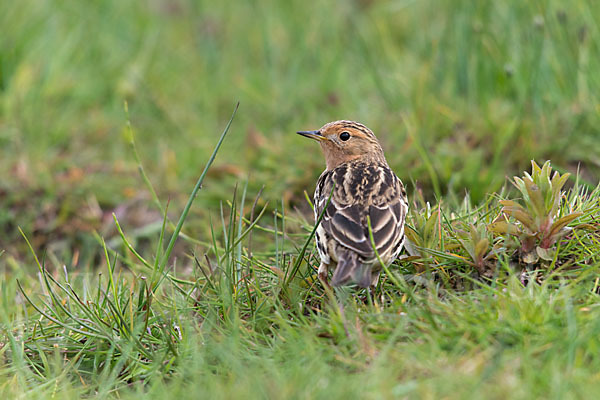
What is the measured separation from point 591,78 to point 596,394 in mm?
4404

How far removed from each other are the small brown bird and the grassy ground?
18cm

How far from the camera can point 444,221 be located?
15.0ft

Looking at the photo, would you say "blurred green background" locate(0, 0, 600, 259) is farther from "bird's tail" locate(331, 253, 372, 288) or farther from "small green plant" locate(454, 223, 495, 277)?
"bird's tail" locate(331, 253, 372, 288)

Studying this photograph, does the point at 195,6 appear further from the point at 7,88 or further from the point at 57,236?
the point at 57,236

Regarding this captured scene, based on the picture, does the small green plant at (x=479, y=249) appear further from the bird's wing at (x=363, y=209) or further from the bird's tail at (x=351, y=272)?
the bird's tail at (x=351, y=272)

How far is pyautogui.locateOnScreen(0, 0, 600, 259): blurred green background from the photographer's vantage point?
22.1 ft

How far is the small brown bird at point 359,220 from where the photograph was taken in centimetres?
399

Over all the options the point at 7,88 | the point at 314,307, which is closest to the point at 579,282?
the point at 314,307

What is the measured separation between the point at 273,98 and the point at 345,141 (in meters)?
3.25

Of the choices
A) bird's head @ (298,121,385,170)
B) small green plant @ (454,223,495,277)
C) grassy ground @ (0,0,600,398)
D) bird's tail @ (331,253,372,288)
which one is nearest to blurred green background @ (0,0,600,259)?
grassy ground @ (0,0,600,398)

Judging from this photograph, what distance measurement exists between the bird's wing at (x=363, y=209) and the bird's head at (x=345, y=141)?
654 millimetres

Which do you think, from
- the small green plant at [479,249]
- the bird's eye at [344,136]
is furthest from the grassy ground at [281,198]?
the bird's eye at [344,136]

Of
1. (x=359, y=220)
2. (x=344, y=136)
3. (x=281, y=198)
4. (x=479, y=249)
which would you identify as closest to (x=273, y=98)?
(x=281, y=198)

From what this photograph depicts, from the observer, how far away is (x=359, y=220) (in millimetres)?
4258
